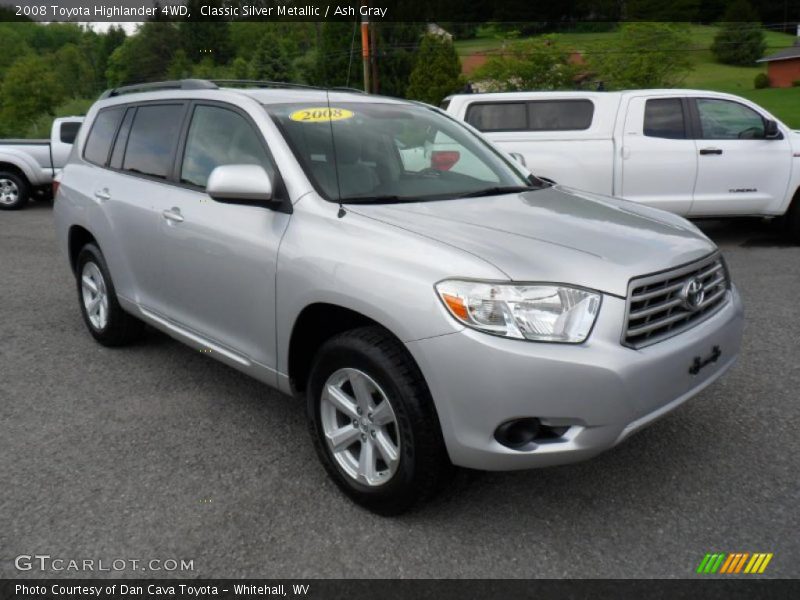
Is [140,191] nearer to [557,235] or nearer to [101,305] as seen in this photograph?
[101,305]

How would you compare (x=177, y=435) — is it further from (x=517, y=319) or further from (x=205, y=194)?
(x=517, y=319)

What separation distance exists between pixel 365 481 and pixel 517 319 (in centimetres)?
98

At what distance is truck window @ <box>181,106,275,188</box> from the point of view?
355 cm

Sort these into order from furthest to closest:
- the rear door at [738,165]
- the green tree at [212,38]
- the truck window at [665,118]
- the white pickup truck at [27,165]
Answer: the green tree at [212,38], the white pickup truck at [27,165], the truck window at [665,118], the rear door at [738,165]

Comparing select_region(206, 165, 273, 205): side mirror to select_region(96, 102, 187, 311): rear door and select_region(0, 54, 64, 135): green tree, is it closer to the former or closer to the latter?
select_region(96, 102, 187, 311): rear door

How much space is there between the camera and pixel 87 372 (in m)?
4.70

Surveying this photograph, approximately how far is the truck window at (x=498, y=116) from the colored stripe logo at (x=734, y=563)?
24.0 ft

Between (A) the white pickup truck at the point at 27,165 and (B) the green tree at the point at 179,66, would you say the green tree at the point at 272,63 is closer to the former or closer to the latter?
(B) the green tree at the point at 179,66

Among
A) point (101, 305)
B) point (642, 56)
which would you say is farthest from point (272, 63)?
point (101, 305)

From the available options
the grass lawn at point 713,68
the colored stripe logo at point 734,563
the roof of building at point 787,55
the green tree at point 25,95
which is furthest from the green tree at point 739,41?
the colored stripe logo at point 734,563

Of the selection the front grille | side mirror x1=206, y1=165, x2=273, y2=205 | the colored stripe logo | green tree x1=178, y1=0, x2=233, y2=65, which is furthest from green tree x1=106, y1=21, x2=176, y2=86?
the colored stripe logo

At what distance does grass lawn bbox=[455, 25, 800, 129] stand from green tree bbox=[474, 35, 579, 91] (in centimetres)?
387

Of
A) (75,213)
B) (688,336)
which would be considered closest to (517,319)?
(688,336)

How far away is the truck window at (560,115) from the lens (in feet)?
29.5
